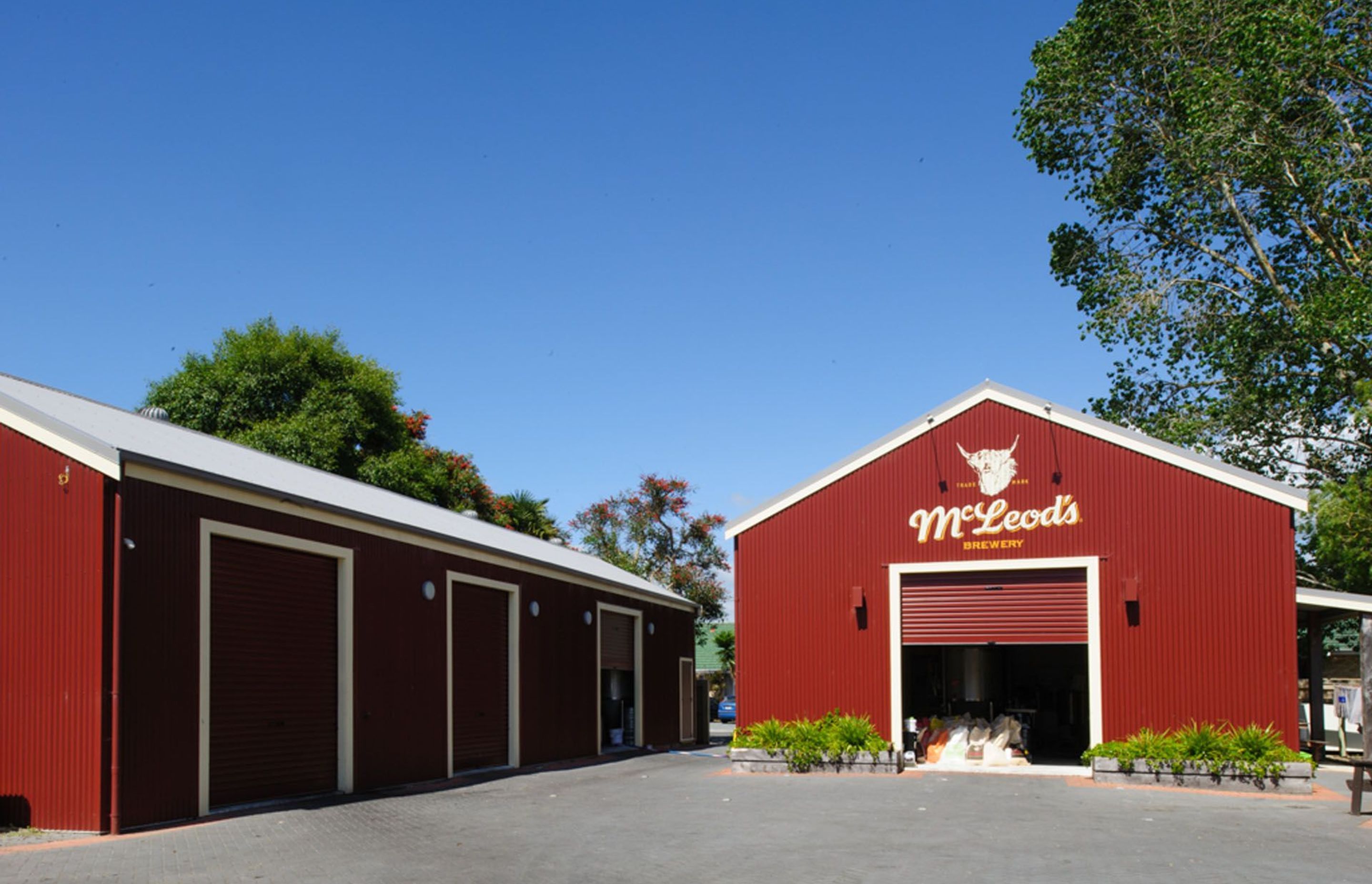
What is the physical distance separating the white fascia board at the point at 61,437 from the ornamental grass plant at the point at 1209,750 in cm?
1301

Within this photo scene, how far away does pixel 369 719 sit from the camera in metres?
16.8

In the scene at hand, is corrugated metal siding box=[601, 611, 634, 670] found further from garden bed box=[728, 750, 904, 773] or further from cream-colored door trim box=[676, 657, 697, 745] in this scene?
garden bed box=[728, 750, 904, 773]

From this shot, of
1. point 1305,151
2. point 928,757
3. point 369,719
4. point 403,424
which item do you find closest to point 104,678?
point 369,719

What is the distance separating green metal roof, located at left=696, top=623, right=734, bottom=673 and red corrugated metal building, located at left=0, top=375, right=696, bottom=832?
119 ft

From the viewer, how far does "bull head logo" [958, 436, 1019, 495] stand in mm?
19062

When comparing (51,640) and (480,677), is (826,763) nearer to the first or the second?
(480,677)

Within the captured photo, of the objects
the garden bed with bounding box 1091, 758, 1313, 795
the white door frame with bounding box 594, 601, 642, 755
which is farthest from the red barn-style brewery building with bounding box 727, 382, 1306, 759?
the white door frame with bounding box 594, 601, 642, 755

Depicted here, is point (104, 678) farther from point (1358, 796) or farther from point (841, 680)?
point (1358, 796)

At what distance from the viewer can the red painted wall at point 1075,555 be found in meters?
17.5

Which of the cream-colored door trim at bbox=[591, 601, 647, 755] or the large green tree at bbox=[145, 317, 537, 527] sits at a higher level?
the large green tree at bbox=[145, 317, 537, 527]

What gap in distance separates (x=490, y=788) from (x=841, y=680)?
5.62 metres

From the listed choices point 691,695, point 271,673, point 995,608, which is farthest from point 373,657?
point 691,695

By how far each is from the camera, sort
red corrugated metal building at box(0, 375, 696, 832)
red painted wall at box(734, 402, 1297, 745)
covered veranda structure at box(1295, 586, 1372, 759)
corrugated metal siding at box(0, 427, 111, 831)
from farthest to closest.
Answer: covered veranda structure at box(1295, 586, 1372, 759) < red painted wall at box(734, 402, 1297, 745) < red corrugated metal building at box(0, 375, 696, 832) < corrugated metal siding at box(0, 427, 111, 831)

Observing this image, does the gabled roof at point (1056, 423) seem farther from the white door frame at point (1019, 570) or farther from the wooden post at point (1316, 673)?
the wooden post at point (1316, 673)
